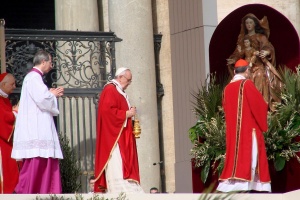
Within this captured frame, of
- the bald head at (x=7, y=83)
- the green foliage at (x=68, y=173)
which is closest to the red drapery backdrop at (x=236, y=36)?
the green foliage at (x=68, y=173)

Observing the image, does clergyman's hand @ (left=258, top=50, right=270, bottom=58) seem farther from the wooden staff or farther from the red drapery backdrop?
the wooden staff

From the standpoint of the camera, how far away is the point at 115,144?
1984 cm

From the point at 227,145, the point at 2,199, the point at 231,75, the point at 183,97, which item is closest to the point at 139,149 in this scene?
the point at 183,97

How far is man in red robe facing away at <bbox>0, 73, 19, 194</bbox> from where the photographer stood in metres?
20.1

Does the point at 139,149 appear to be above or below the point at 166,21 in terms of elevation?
below

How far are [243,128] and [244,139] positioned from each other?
6.7 inches

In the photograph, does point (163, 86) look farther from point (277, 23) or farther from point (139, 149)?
point (277, 23)

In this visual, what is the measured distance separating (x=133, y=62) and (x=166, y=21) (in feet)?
4.77

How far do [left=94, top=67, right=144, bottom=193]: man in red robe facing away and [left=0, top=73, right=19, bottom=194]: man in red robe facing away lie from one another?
3.95 feet

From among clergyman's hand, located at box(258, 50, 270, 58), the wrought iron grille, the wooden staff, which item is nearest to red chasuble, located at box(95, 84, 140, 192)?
the wooden staff

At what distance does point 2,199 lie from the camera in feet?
56.2

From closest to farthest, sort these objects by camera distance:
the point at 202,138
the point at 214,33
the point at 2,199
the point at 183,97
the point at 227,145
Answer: the point at 2,199 < the point at 227,145 < the point at 202,138 < the point at 214,33 < the point at 183,97

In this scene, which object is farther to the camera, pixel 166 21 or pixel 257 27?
pixel 166 21

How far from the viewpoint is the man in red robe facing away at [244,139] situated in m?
19.0
